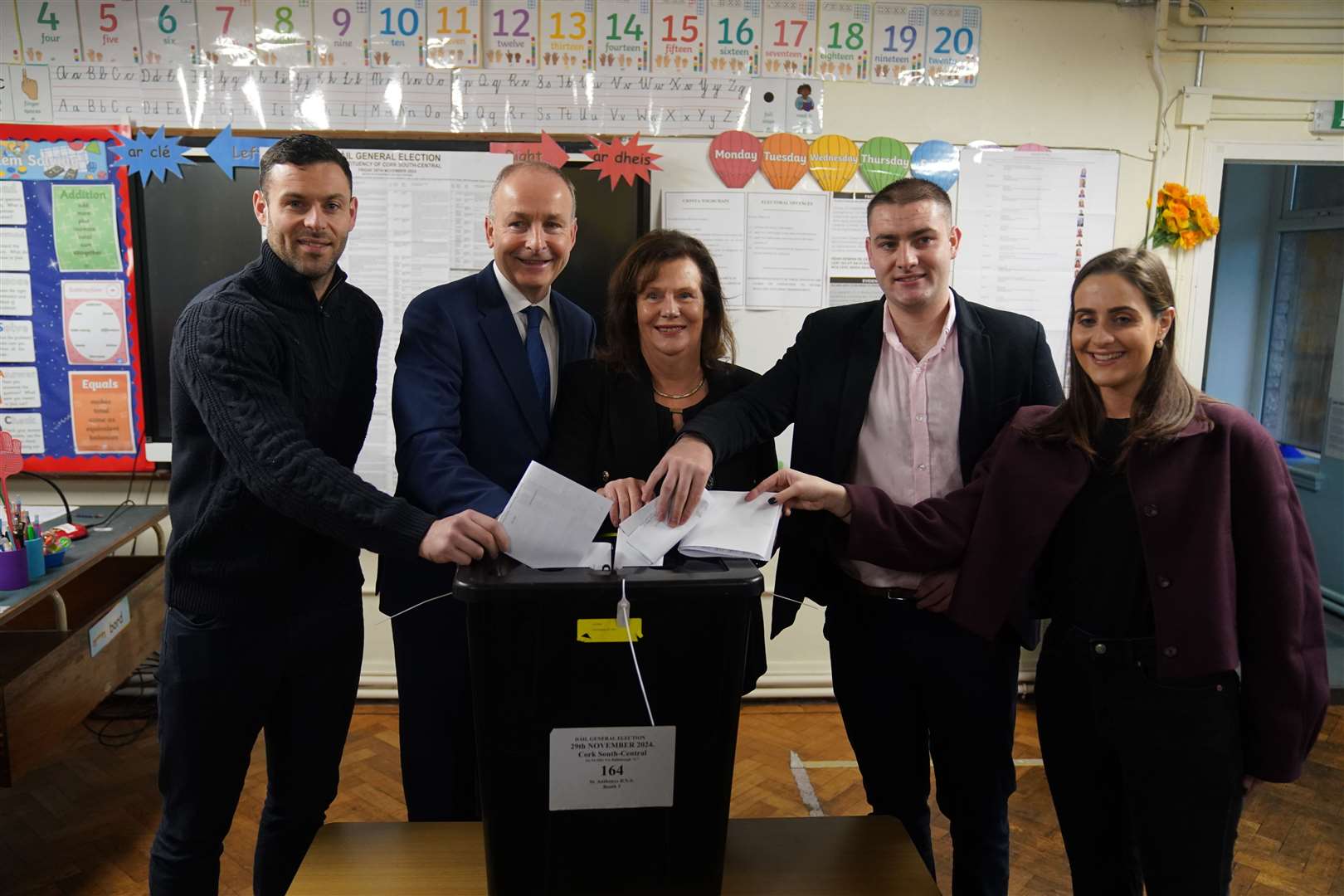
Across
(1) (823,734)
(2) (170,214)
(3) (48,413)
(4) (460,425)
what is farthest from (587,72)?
(1) (823,734)


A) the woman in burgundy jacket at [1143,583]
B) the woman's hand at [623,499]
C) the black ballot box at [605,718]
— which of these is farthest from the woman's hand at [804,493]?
the black ballot box at [605,718]

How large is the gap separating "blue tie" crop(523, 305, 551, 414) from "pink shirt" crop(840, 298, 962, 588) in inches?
23.7

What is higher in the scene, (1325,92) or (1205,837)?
(1325,92)

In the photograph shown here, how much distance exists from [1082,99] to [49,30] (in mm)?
3365

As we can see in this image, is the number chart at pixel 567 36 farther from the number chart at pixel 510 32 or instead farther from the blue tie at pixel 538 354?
the blue tie at pixel 538 354

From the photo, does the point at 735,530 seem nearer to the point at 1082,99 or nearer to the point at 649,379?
the point at 649,379

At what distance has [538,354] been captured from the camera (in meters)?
1.72

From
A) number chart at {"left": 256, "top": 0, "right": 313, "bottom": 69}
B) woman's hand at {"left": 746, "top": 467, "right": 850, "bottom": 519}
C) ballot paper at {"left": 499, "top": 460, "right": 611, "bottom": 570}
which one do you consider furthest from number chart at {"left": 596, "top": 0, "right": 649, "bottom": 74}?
ballot paper at {"left": 499, "top": 460, "right": 611, "bottom": 570}

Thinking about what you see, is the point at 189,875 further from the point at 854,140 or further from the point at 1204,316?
the point at 1204,316

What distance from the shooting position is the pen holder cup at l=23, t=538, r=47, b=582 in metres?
2.07

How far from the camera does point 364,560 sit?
3115mm

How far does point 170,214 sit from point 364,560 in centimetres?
130

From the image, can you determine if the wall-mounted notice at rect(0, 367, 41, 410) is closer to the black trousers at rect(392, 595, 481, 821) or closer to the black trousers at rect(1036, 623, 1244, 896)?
the black trousers at rect(392, 595, 481, 821)

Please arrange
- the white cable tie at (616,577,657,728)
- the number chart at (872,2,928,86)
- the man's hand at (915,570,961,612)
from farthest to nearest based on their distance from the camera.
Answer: the number chart at (872,2,928,86), the man's hand at (915,570,961,612), the white cable tie at (616,577,657,728)
